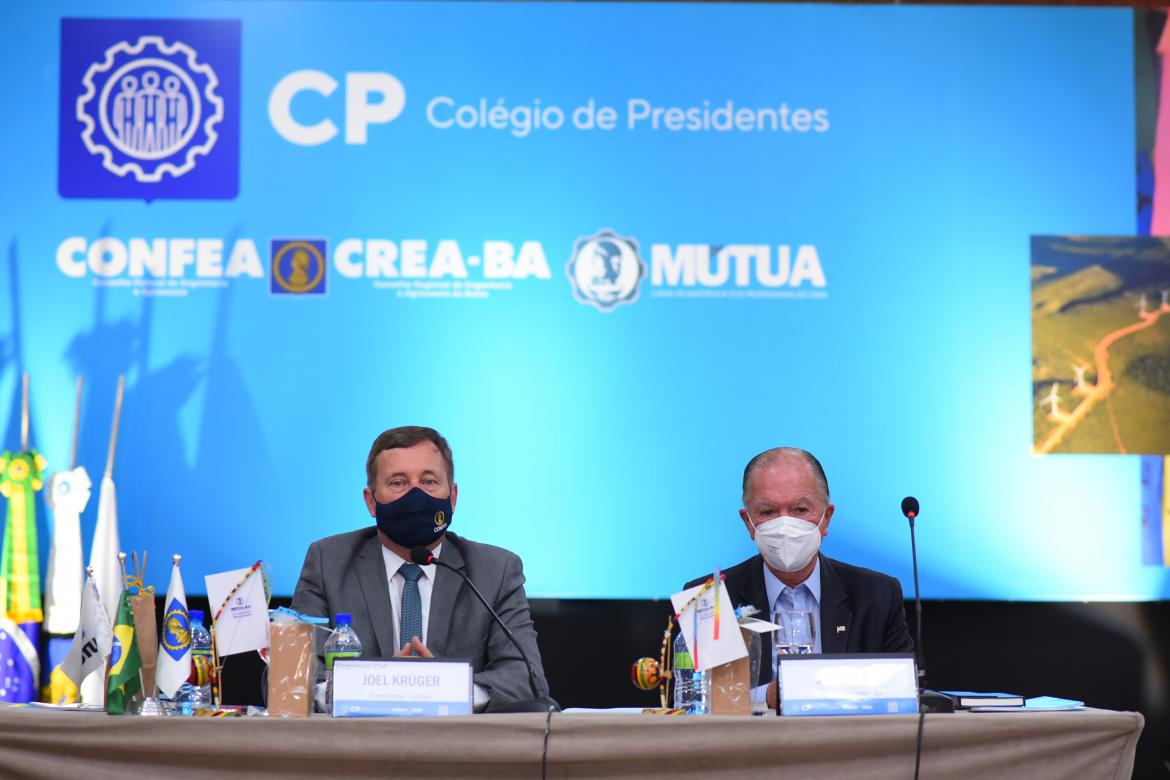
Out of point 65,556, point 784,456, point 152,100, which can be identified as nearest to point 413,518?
point 784,456

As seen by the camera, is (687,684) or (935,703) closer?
(935,703)

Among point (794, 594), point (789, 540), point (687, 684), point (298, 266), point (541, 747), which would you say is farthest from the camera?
point (298, 266)

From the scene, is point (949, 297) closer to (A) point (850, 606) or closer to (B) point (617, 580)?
(B) point (617, 580)

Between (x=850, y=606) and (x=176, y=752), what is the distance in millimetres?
1640

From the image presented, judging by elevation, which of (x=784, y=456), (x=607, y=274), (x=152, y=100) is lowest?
(x=784, y=456)

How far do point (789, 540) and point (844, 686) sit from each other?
71cm

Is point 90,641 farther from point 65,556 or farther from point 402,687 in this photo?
point 65,556

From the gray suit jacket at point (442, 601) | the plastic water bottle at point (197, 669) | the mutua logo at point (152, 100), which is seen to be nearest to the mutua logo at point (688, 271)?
the mutua logo at point (152, 100)

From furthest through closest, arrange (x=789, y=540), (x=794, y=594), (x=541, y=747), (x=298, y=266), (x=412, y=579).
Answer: (x=298, y=266), (x=794, y=594), (x=412, y=579), (x=789, y=540), (x=541, y=747)

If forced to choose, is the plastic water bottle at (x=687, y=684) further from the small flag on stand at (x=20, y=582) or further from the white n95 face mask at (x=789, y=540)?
the small flag on stand at (x=20, y=582)

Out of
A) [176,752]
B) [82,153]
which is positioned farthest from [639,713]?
[82,153]

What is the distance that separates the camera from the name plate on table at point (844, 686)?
7.74 feet

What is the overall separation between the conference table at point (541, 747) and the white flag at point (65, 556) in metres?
2.39

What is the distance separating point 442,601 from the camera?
3148mm
